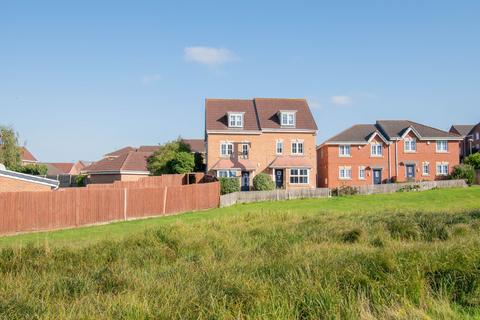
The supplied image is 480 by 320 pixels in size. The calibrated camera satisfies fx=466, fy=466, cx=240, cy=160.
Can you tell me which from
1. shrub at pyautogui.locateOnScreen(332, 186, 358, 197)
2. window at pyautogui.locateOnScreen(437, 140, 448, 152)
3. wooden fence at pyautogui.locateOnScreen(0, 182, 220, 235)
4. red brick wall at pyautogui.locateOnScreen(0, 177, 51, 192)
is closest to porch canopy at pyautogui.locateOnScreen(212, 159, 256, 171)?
shrub at pyautogui.locateOnScreen(332, 186, 358, 197)

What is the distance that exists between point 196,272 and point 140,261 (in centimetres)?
272

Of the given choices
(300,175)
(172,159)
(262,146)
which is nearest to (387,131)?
(300,175)

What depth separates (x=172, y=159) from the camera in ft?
144

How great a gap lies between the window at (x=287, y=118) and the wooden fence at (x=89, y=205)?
52.8 ft

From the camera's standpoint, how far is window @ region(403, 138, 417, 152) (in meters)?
47.5

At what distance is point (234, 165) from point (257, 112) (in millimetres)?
6335

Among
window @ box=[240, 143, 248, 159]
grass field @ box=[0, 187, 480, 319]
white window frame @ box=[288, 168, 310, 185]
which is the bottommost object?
grass field @ box=[0, 187, 480, 319]

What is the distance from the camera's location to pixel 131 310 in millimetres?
6156

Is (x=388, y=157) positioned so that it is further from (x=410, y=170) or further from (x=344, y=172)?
(x=344, y=172)

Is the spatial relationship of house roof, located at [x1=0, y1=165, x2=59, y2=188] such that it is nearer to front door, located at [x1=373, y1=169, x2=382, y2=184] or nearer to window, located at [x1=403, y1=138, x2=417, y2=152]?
front door, located at [x1=373, y1=169, x2=382, y2=184]

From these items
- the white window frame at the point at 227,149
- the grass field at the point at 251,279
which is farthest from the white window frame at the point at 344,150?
the grass field at the point at 251,279

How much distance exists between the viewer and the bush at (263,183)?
132 ft

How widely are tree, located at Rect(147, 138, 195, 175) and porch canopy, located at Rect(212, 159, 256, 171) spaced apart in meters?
3.12

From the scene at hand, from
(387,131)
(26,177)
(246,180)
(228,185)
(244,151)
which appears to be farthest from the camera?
(387,131)
